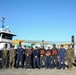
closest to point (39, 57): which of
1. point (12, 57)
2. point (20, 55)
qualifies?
point (20, 55)

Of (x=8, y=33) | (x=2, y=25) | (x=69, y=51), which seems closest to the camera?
(x=69, y=51)

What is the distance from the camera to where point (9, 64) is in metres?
16.7

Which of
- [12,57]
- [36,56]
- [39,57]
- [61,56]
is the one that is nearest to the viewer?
[61,56]

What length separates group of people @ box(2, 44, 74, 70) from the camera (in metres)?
15.6

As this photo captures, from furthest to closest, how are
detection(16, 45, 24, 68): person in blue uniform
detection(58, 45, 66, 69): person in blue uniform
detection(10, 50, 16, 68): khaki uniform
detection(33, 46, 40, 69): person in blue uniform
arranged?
detection(10, 50, 16, 68): khaki uniform, detection(16, 45, 24, 68): person in blue uniform, detection(33, 46, 40, 69): person in blue uniform, detection(58, 45, 66, 69): person in blue uniform

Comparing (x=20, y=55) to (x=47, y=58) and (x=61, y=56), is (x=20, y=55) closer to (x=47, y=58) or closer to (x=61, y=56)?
(x=47, y=58)

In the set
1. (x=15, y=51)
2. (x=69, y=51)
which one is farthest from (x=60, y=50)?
(x=15, y=51)

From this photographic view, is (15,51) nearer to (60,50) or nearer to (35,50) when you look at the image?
(35,50)

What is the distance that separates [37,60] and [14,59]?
191 cm

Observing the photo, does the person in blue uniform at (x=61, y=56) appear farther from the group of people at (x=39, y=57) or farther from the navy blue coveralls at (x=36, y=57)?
the navy blue coveralls at (x=36, y=57)

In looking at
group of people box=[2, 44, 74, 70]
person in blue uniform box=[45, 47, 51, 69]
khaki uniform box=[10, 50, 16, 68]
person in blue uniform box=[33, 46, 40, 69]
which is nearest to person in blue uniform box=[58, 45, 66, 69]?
group of people box=[2, 44, 74, 70]

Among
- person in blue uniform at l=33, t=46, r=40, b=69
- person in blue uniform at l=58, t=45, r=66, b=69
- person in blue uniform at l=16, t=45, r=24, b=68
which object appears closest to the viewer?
person in blue uniform at l=58, t=45, r=66, b=69

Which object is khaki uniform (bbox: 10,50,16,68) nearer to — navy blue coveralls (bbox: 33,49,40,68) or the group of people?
the group of people

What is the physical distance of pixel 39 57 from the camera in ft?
53.5
